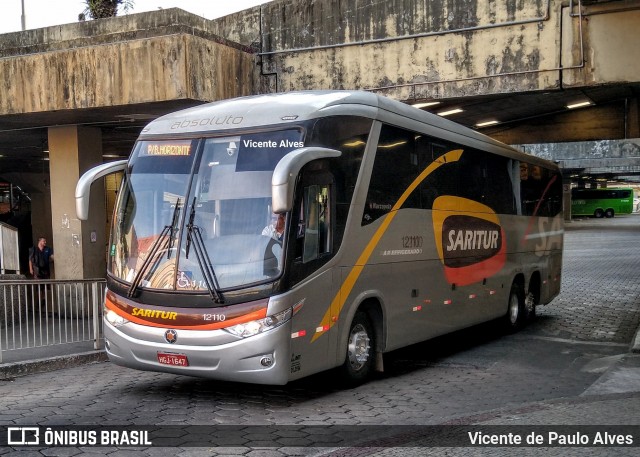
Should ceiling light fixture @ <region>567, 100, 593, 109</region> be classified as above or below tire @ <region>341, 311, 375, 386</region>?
above

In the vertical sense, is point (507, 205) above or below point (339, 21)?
below

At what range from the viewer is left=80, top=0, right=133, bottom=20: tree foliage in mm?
19266

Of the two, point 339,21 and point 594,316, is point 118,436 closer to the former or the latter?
point 339,21

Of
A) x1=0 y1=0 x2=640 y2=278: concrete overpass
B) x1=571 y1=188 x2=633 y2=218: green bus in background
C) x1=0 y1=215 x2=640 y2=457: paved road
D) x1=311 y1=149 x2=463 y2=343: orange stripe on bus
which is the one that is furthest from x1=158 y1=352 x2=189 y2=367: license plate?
x1=571 y1=188 x2=633 y2=218: green bus in background

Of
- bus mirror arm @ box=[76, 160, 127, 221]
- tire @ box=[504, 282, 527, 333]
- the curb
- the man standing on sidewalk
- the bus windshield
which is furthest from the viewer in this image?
the man standing on sidewalk

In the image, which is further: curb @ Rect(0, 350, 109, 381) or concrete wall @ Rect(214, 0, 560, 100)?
concrete wall @ Rect(214, 0, 560, 100)

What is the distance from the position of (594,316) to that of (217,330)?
1059 centimetres

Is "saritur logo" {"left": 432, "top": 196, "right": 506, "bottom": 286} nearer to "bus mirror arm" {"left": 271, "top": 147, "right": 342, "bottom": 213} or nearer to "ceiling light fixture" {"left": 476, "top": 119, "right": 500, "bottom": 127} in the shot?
"bus mirror arm" {"left": 271, "top": 147, "right": 342, "bottom": 213}

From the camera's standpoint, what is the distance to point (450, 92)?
13672 millimetres

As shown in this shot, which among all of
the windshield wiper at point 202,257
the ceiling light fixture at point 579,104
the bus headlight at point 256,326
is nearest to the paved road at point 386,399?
the bus headlight at point 256,326

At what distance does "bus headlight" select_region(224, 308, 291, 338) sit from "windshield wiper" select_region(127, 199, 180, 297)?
110cm

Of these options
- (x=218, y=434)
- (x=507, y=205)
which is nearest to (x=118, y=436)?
(x=218, y=434)

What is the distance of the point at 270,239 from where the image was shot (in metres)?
7.59

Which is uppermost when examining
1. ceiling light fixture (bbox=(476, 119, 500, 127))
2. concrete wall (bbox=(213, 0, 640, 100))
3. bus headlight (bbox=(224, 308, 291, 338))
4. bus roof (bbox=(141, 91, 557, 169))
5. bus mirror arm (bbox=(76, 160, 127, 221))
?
concrete wall (bbox=(213, 0, 640, 100))
